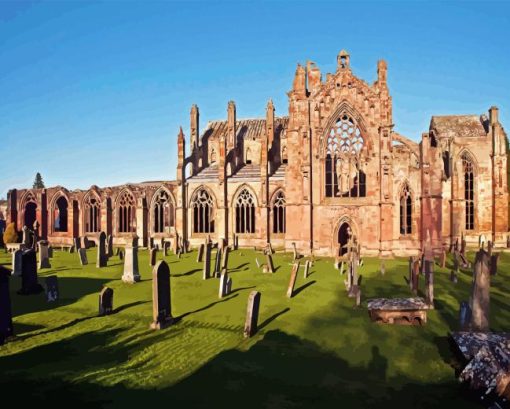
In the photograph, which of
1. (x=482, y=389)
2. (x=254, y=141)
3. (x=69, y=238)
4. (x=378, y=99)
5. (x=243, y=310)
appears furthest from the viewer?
(x=254, y=141)

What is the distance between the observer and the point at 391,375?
822cm

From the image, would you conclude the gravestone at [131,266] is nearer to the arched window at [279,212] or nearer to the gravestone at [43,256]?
the gravestone at [43,256]

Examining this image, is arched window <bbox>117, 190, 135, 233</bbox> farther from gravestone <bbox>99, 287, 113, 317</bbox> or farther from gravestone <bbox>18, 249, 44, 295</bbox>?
gravestone <bbox>99, 287, 113, 317</bbox>

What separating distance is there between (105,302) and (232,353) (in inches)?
210

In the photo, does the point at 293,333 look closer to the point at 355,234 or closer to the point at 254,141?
the point at 355,234

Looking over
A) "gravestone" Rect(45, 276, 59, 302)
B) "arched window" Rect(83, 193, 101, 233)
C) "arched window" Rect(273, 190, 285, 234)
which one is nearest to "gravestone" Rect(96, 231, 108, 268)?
"gravestone" Rect(45, 276, 59, 302)

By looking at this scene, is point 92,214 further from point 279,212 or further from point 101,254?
point 279,212

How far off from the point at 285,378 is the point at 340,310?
5550 millimetres

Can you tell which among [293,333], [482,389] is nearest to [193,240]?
[293,333]

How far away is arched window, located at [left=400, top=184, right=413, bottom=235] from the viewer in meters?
27.7

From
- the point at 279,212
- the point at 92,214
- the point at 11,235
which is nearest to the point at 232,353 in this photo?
the point at 279,212

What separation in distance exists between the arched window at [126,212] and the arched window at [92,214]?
2.33 m

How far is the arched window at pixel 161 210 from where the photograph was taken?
37.0 m

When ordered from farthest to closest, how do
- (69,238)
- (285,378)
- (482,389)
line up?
(69,238)
(285,378)
(482,389)
